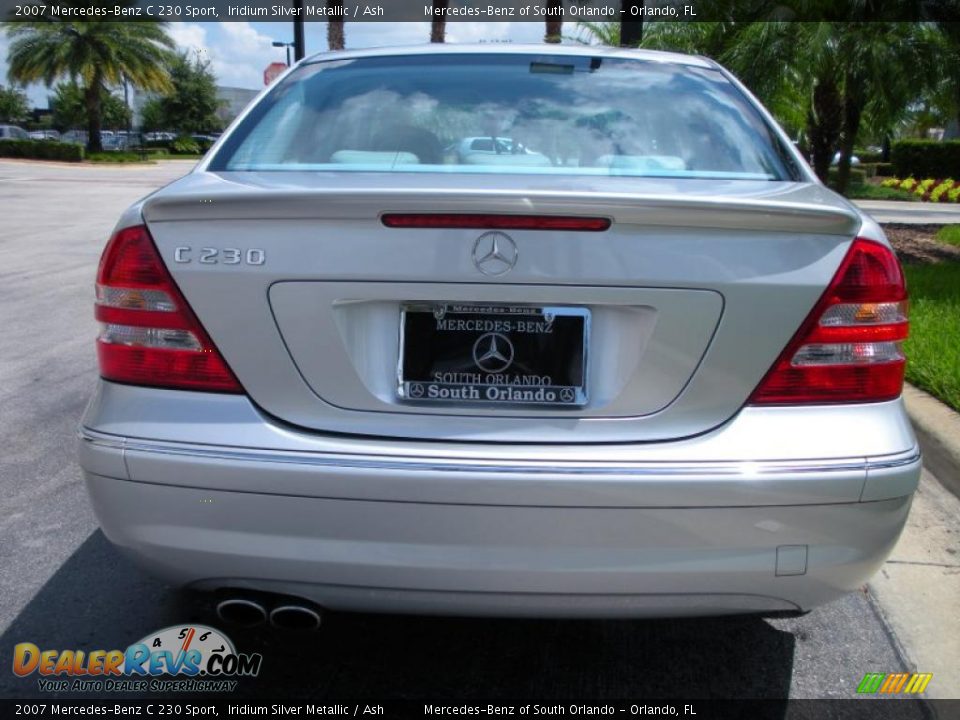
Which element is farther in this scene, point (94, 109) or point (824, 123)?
point (94, 109)

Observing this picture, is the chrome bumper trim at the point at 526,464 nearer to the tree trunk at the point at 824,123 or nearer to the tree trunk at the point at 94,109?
the tree trunk at the point at 824,123

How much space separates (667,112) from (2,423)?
3.77 metres

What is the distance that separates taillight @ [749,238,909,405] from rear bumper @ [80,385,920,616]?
0.08 m

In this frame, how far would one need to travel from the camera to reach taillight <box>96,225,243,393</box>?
7.35 ft

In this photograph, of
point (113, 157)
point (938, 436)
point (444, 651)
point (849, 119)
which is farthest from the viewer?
point (113, 157)

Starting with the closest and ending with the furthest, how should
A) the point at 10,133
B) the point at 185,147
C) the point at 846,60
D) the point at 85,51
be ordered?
the point at 846,60 → the point at 85,51 → the point at 10,133 → the point at 185,147

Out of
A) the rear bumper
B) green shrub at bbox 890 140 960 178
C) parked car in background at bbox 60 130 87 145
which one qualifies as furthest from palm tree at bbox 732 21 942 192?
parked car in background at bbox 60 130 87 145

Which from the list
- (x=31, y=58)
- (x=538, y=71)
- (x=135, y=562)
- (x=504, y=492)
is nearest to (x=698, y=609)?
(x=504, y=492)

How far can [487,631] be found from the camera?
9.91ft

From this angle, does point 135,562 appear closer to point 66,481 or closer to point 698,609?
point 698,609

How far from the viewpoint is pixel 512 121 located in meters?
3.01

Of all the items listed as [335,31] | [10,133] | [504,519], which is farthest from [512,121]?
[10,133]

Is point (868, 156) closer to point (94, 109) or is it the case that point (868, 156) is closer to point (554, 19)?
point (554, 19)

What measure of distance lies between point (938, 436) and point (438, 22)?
67.3 ft
